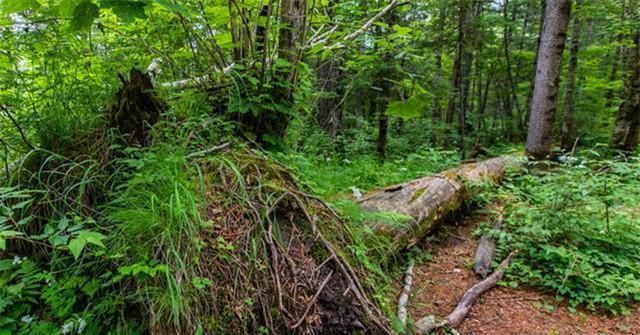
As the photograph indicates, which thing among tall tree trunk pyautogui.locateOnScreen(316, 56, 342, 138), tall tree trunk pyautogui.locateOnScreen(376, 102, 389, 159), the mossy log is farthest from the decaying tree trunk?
tall tree trunk pyautogui.locateOnScreen(376, 102, 389, 159)

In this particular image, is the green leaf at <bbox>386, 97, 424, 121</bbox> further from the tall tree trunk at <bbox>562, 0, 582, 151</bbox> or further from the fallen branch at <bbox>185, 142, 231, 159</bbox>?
the tall tree trunk at <bbox>562, 0, 582, 151</bbox>

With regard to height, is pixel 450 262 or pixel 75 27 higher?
pixel 75 27

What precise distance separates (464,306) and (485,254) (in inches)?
33.7

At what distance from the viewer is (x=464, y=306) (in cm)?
259

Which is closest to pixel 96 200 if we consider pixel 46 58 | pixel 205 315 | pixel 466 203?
pixel 205 315

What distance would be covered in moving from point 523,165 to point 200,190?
5.50 metres

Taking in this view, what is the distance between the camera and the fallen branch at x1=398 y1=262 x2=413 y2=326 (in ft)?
7.29

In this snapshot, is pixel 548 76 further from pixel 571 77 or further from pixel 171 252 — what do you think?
pixel 171 252

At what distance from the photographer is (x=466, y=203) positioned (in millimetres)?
4324

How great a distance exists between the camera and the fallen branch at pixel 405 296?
2221 mm

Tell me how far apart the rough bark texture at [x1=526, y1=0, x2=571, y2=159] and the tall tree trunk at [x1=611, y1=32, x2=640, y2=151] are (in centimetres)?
281

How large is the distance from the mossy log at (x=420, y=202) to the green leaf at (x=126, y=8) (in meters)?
2.36

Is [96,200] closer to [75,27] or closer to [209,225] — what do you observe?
[209,225]

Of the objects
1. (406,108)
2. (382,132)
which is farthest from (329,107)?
(406,108)
